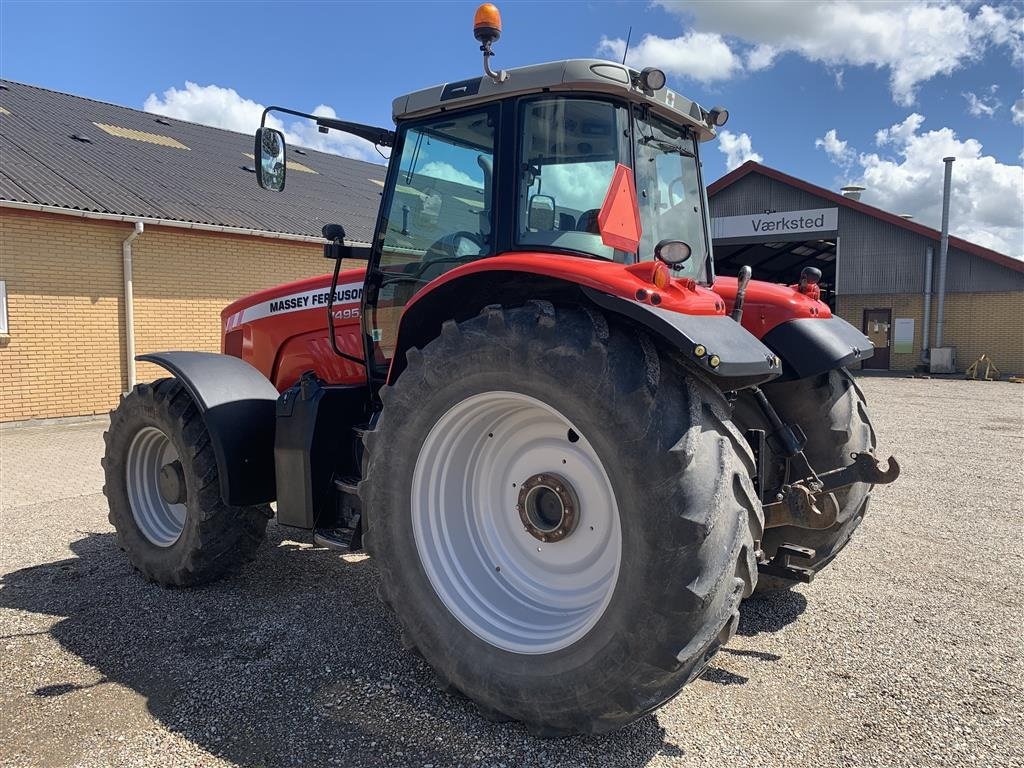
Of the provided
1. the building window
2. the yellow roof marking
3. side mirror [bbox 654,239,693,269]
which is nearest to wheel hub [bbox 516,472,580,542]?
side mirror [bbox 654,239,693,269]

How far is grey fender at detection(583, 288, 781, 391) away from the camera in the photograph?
247 centimetres

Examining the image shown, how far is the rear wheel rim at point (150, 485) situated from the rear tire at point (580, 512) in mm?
2083

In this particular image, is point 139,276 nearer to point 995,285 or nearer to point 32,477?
point 32,477

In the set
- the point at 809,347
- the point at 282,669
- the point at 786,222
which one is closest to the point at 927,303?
the point at 786,222

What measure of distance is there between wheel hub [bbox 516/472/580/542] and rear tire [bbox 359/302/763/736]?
0.05m

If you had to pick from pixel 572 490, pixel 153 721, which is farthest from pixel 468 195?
pixel 153 721

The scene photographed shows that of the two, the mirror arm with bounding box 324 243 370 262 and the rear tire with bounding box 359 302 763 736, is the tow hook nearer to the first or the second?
the rear tire with bounding box 359 302 763 736

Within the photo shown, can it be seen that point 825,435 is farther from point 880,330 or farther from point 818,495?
point 880,330

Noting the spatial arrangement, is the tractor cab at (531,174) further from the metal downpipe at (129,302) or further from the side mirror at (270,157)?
the metal downpipe at (129,302)

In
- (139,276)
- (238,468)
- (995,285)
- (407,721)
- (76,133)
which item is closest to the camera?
(407,721)

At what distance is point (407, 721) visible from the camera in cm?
287

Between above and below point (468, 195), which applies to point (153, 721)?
below

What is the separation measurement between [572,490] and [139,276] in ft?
39.7

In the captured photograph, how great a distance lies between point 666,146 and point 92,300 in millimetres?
11504
